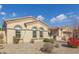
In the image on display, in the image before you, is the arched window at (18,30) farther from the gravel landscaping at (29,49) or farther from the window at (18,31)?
the gravel landscaping at (29,49)

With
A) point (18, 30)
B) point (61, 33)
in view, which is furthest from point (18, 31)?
point (61, 33)

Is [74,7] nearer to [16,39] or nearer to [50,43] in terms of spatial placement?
[50,43]

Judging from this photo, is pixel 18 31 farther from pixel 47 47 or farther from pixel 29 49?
pixel 47 47

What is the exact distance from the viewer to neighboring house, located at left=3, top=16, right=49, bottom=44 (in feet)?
15.5

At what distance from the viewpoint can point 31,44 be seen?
15.5 feet

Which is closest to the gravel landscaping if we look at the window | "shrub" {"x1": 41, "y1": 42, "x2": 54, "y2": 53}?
"shrub" {"x1": 41, "y1": 42, "x2": 54, "y2": 53}

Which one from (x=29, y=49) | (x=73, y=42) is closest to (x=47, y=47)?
(x=29, y=49)

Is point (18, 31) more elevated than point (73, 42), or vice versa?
point (18, 31)

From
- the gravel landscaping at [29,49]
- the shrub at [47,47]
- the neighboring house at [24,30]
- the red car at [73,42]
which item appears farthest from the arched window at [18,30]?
the red car at [73,42]

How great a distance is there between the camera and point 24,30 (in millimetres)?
4750

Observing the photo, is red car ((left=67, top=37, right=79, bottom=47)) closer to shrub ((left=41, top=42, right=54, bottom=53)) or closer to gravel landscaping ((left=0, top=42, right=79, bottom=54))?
gravel landscaping ((left=0, top=42, right=79, bottom=54))

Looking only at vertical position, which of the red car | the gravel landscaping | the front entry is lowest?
the gravel landscaping

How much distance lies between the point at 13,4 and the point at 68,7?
2.66 ft
